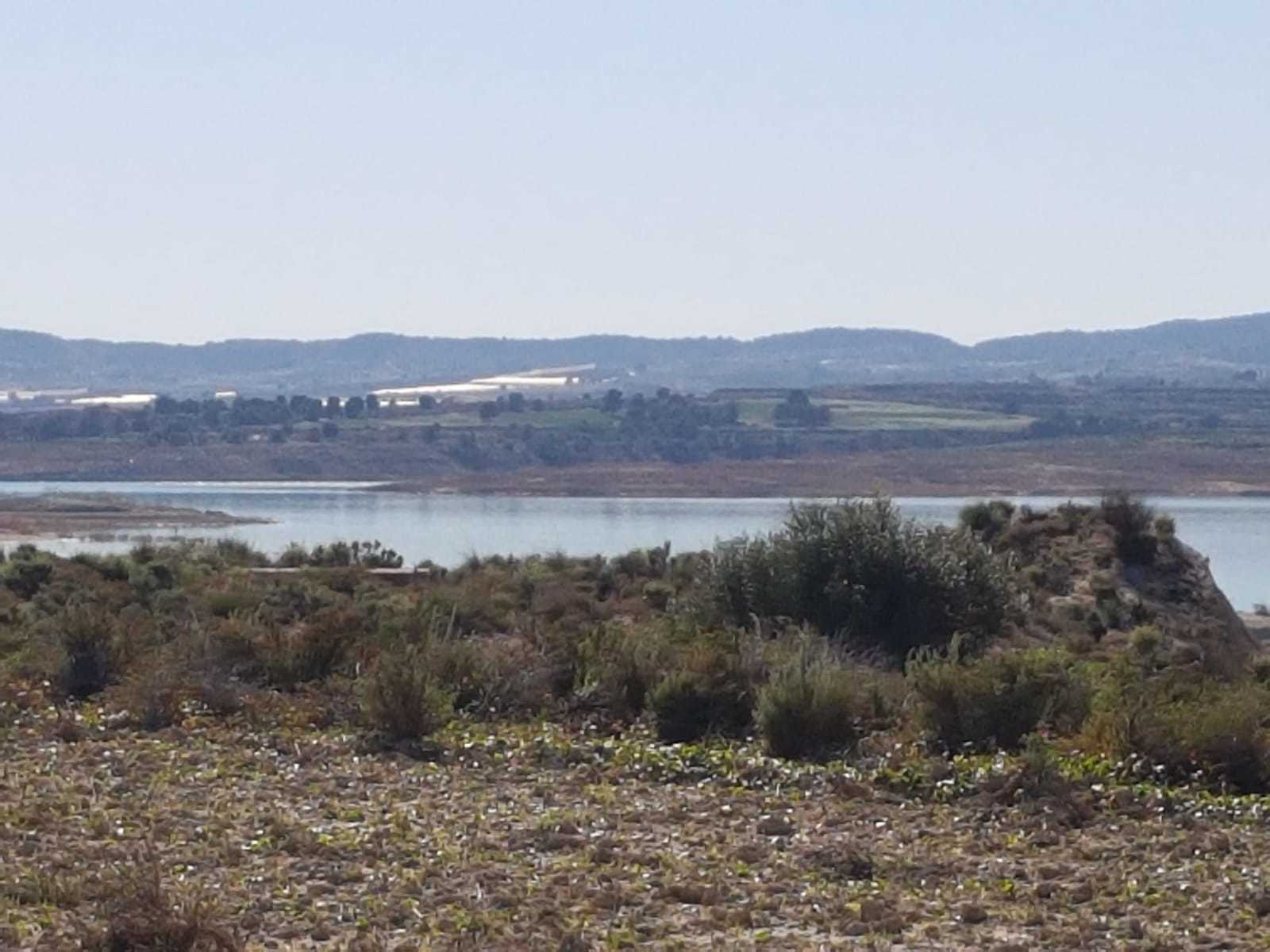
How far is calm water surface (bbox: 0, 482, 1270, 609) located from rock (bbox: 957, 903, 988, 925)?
27.6 meters

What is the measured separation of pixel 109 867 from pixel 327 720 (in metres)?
4.64

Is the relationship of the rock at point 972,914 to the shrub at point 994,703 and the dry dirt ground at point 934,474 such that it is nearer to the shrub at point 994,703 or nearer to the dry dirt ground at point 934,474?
the shrub at point 994,703

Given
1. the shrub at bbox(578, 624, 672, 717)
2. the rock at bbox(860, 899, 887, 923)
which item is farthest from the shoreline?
the rock at bbox(860, 899, 887, 923)

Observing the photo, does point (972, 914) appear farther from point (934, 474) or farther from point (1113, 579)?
point (934, 474)

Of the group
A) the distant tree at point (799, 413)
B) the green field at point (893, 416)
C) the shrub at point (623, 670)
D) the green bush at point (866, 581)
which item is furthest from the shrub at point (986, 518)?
the distant tree at point (799, 413)

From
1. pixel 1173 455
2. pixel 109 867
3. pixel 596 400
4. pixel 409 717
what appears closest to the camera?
pixel 109 867

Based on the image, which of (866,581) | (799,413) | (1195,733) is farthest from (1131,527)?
(799,413)

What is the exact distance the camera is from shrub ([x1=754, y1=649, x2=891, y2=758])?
38.5 feet

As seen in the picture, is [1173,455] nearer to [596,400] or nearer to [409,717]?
[596,400]

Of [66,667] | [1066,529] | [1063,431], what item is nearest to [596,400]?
[1063,431]

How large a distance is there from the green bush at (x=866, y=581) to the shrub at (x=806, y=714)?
18.9ft

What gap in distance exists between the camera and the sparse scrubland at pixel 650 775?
7992mm

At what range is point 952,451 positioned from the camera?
106188mm

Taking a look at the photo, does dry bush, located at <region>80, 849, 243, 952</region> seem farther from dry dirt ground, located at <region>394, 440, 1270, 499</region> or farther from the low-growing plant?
dry dirt ground, located at <region>394, 440, 1270, 499</region>
